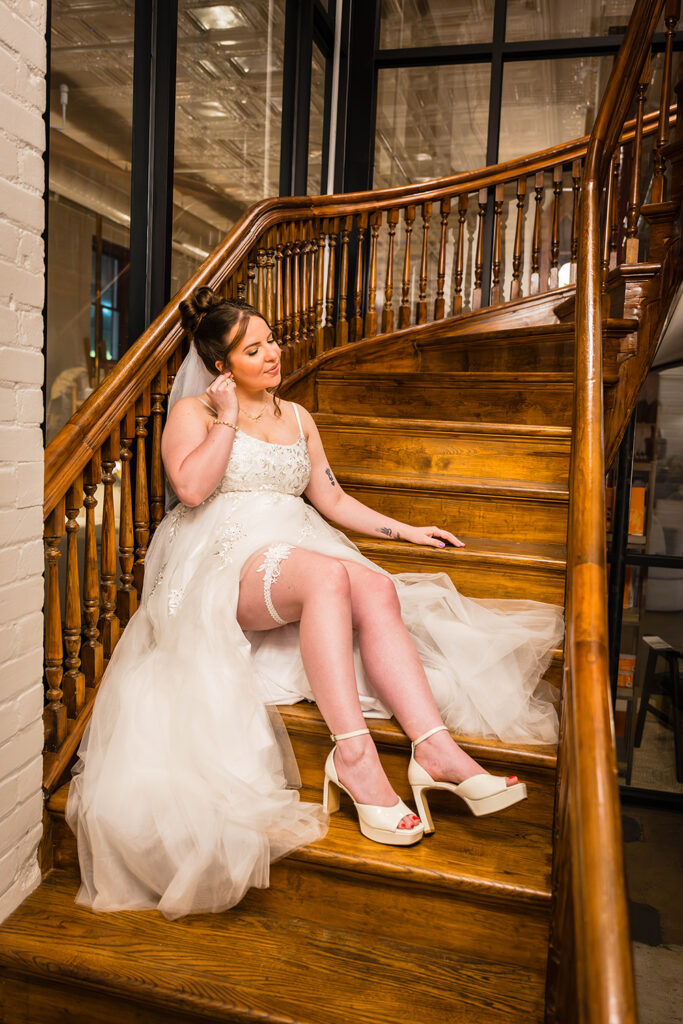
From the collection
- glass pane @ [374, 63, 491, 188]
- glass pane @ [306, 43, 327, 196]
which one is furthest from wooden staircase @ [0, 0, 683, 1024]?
glass pane @ [374, 63, 491, 188]

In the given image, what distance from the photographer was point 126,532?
1959 mm

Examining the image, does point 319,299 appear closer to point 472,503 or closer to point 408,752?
point 472,503

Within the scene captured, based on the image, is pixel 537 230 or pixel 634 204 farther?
pixel 537 230

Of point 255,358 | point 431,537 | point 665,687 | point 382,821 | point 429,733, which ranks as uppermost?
point 255,358

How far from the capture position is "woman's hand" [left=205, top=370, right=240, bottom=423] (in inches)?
77.6

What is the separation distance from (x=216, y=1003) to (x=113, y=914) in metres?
0.29

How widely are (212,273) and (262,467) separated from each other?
75 centimetres

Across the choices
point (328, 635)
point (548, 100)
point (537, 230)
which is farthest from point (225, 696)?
point (548, 100)

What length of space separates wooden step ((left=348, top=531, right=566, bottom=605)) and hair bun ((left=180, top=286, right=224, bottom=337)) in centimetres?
79

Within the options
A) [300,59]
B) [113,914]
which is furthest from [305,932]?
[300,59]

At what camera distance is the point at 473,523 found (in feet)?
7.96

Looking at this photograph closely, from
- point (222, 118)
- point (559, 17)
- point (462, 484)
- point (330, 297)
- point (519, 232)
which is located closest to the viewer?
point (462, 484)

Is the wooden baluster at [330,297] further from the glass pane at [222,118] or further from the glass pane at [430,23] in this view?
the glass pane at [430,23]

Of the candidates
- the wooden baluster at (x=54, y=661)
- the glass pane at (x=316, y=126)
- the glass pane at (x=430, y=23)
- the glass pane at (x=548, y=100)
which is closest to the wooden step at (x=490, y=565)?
the wooden baluster at (x=54, y=661)
